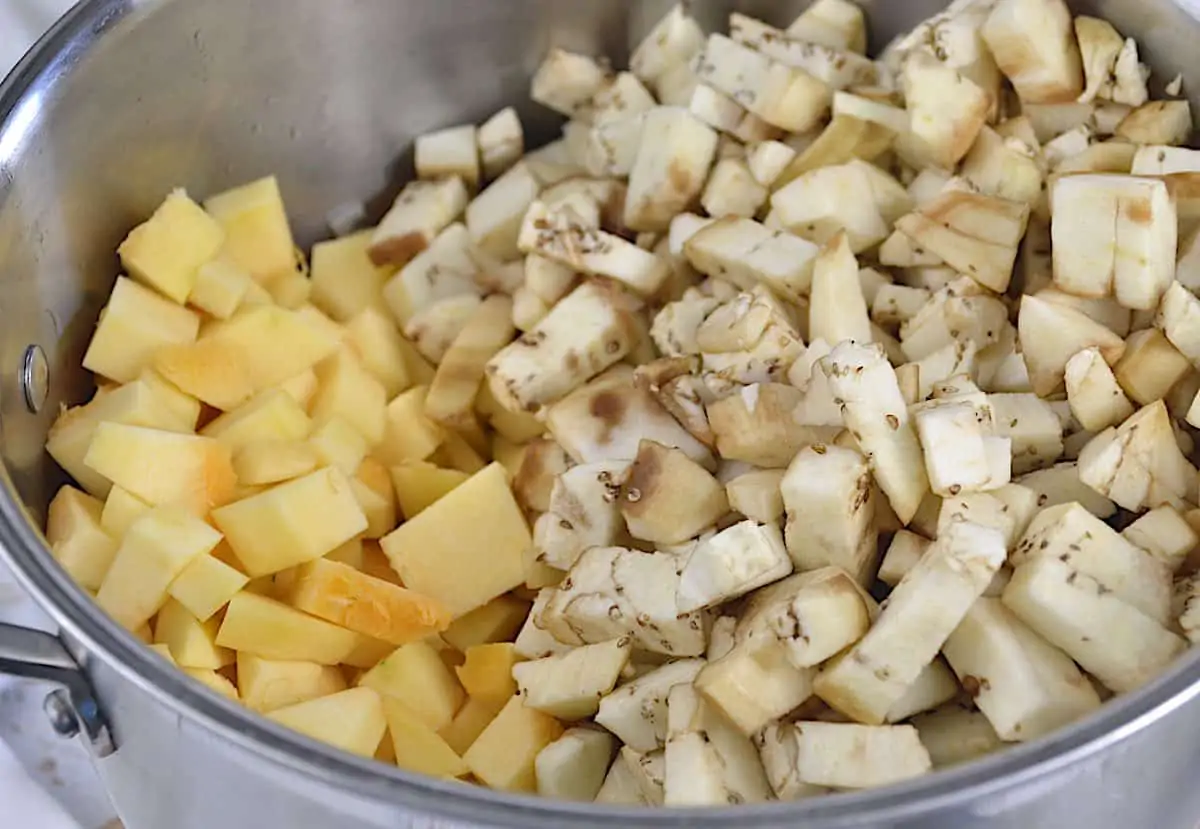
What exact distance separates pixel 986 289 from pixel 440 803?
0.62m

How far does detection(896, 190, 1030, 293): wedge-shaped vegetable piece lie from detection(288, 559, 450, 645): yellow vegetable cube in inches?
18.8

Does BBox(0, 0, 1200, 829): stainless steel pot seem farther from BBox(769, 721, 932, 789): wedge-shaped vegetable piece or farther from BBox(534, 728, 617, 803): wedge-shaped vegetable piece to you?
BBox(534, 728, 617, 803): wedge-shaped vegetable piece

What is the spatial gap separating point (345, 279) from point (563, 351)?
0.29m

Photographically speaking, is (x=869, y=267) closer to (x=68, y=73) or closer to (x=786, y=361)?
(x=786, y=361)

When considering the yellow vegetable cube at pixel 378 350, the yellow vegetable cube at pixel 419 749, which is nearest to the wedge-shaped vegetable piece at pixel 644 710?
the yellow vegetable cube at pixel 419 749

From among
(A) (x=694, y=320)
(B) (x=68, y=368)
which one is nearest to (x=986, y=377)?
(A) (x=694, y=320)

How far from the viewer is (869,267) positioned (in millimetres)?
1143

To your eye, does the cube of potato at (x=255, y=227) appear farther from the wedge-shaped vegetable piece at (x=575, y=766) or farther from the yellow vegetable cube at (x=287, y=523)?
the wedge-shaped vegetable piece at (x=575, y=766)

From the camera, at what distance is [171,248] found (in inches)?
44.3

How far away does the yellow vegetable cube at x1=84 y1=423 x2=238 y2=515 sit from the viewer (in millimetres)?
980

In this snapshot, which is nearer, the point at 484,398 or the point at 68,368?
the point at 68,368

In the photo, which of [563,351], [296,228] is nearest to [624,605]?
[563,351]

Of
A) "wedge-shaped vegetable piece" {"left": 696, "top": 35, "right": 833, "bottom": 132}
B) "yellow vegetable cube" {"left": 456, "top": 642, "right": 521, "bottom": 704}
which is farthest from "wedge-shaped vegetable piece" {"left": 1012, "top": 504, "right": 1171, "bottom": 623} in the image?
"wedge-shaped vegetable piece" {"left": 696, "top": 35, "right": 833, "bottom": 132}

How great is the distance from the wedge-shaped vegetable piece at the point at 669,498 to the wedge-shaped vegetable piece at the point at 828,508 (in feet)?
0.30
